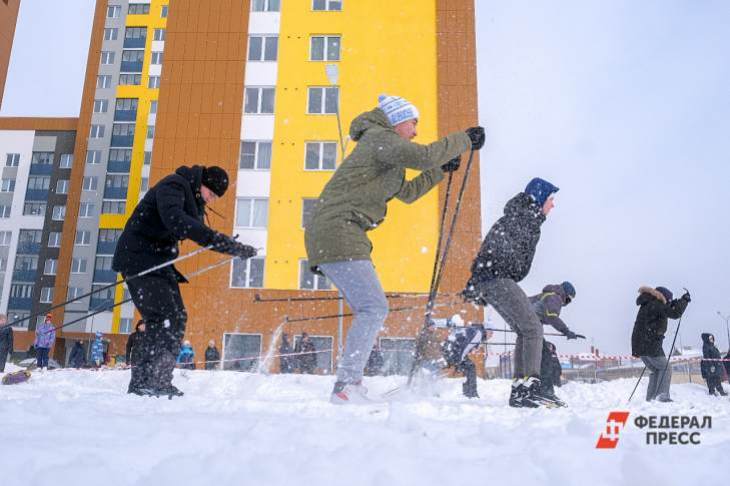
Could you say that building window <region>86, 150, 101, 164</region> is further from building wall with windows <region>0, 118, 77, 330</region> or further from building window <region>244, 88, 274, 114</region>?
building window <region>244, 88, 274, 114</region>

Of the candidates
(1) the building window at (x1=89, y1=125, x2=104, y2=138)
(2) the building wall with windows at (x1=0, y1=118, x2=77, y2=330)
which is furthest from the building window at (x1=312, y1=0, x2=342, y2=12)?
(2) the building wall with windows at (x1=0, y1=118, x2=77, y2=330)

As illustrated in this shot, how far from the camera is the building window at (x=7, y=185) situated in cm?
4575

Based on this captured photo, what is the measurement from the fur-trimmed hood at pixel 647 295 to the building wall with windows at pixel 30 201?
44.7m

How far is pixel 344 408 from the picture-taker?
9.35ft

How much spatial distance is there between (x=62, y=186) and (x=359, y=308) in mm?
48633

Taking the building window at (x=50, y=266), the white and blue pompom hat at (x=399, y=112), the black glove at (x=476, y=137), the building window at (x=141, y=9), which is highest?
the building window at (x=141, y=9)

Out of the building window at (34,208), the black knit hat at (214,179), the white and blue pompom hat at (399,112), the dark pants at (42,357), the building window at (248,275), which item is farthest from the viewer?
the building window at (34,208)

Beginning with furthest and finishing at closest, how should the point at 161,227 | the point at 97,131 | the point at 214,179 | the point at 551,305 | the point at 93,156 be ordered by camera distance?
the point at 97,131, the point at 93,156, the point at 551,305, the point at 214,179, the point at 161,227

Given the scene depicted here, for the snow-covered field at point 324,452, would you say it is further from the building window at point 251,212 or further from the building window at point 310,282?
the building window at point 251,212

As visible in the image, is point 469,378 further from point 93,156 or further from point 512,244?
point 93,156

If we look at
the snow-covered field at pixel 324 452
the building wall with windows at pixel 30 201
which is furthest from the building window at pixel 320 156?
the building wall with windows at pixel 30 201

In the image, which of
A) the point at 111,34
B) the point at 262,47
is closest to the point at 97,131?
the point at 111,34

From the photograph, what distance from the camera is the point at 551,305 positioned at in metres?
6.11

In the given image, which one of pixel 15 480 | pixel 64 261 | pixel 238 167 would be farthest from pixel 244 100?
pixel 64 261
